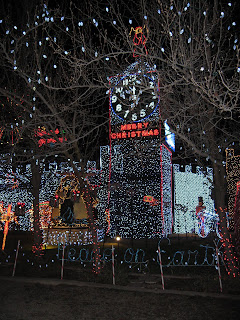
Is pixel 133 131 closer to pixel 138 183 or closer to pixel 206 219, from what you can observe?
pixel 138 183

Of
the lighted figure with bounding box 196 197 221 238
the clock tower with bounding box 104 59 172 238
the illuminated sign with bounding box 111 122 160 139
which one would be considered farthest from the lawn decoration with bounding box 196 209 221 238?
the illuminated sign with bounding box 111 122 160 139

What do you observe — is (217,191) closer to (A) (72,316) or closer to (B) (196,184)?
(A) (72,316)

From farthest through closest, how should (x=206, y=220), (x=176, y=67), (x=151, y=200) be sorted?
1. (x=206, y=220)
2. (x=151, y=200)
3. (x=176, y=67)

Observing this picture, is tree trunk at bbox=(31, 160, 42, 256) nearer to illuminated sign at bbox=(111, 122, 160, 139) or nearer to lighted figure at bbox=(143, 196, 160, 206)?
illuminated sign at bbox=(111, 122, 160, 139)

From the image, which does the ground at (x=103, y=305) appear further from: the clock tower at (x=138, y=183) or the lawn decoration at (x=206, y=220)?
the lawn decoration at (x=206, y=220)

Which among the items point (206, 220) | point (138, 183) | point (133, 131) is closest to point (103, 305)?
A: point (138, 183)

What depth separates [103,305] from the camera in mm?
5836

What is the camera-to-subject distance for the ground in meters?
5.24

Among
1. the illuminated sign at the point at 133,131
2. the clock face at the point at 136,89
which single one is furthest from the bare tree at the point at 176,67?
the illuminated sign at the point at 133,131

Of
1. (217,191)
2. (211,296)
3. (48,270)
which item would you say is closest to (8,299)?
(48,270)

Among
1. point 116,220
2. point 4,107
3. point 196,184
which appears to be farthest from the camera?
point 196,184

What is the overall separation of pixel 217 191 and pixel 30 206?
55.4 feet

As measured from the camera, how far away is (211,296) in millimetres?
6148

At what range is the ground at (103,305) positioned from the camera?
17.2 ft
